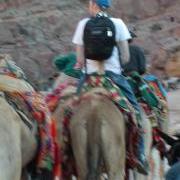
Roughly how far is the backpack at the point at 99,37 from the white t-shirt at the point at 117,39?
88mm

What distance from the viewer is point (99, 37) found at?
8.09 m

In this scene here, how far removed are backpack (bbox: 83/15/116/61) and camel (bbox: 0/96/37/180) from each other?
1.85 meters

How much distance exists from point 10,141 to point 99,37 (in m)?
2.38

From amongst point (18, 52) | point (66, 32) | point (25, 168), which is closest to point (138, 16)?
point (66, 32)

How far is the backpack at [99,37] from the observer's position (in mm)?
8102

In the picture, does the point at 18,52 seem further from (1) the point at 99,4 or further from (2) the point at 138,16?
(1) the point at 99,4

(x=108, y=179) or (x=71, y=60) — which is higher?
(x=71, y=60)

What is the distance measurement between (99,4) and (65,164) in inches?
64.9

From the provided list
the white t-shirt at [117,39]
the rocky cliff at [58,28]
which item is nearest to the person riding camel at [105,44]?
the white t-shirt at [117,39]

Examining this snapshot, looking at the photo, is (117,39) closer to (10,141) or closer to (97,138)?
(97,138)

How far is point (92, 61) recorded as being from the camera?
840 cm

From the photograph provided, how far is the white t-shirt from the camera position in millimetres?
8250

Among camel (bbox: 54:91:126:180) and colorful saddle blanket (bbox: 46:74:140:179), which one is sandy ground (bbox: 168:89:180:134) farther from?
camel (bbox: 54:91:126:180)

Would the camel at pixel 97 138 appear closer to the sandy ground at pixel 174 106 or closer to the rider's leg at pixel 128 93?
the rider's leg at pixel 128 93
